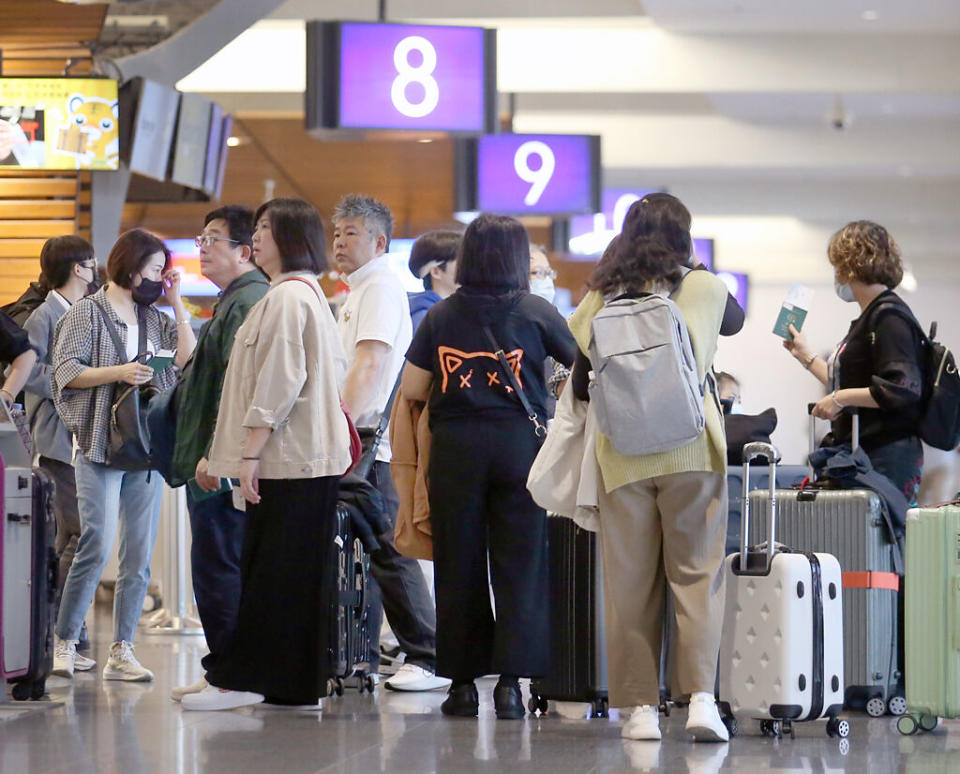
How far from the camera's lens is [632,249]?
427cm

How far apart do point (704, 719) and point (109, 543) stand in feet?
8.60

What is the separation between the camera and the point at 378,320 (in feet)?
18.0

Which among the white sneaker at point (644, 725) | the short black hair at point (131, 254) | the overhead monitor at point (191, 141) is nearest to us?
the white sneaker at point (644, 725)

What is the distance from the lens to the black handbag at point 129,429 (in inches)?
222

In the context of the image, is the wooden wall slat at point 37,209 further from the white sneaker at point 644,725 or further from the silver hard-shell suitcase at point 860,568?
the white sneaker at point 644,725

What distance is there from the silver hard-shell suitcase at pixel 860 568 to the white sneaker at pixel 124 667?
89.8 inches

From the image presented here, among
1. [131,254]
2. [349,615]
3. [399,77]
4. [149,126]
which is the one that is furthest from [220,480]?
[149,126]

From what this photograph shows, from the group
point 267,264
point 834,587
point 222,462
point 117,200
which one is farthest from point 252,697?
point 117,200

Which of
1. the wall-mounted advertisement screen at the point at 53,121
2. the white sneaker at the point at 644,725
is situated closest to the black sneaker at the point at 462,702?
the white sneaker at the point at 644,725

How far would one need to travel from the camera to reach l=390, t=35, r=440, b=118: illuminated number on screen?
9352 mm

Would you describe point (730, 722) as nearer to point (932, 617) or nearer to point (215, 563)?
point (932, 617)

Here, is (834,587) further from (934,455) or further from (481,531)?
(934,455)

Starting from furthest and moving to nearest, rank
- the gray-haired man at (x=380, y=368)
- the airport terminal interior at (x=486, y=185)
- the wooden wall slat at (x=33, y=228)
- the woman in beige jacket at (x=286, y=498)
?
the wooden wall slat at (x=33, y=228), the gray-haired man at (x=380, y=368), the woman in beige jacket at (x=286, y=498), the airport terminal interior at (x=486, y=185)

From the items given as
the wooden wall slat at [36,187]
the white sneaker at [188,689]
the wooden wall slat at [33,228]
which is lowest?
the white sneaker at [188,689]
